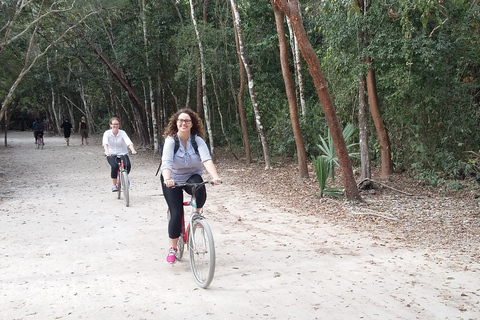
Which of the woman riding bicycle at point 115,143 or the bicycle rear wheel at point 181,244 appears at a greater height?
the woman riding bicycle at point 115,143

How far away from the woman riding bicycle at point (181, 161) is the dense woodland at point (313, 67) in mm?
4820

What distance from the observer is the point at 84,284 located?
5.23 metres

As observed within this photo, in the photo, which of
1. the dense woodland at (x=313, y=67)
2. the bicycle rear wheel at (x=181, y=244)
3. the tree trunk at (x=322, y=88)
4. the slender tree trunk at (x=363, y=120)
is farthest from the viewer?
the slender tree trunk at (x=363, y=120)

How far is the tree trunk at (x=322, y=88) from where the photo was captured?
31.0 ft

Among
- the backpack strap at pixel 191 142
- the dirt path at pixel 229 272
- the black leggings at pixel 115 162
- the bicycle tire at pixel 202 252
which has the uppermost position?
the backpack strap at pixel 191 142

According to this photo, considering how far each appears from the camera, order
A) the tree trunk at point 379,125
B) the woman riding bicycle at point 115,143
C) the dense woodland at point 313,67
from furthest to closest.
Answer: the tree trunk at point 379,125, the woman riding bicycle at point 115,143, the dense woodland at point 313,67

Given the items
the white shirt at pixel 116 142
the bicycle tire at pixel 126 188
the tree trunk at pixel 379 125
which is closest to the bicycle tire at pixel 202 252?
the bicycle tire at pixel 126 188

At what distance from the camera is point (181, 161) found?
5371 millimetres

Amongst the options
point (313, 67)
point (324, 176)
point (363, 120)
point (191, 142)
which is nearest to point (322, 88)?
point (313, 67)

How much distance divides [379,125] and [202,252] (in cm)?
895

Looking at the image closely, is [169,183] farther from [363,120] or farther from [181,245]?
[363,120]

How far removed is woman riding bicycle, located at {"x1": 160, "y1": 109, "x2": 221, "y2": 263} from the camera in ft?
17.5

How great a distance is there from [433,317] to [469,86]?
30.2ft

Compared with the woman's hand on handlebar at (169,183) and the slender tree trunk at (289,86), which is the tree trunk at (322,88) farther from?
the woman's hand on handlebar at (169,183)
